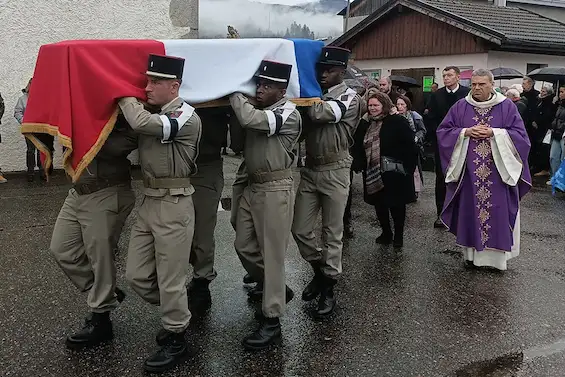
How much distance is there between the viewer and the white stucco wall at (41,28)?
995cm

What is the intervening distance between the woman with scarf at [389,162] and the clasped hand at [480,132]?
722mm

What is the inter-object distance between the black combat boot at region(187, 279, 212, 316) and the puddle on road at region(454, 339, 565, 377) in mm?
1831

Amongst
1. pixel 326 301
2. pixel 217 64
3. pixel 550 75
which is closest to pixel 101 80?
pixel 217 64

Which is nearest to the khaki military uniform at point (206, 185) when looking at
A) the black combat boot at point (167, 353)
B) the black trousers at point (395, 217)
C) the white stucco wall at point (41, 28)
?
the black combat boot at point (167, 353)

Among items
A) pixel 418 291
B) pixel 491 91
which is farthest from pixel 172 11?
pixel 418 291

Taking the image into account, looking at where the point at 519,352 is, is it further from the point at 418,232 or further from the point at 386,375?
the point at 418,232

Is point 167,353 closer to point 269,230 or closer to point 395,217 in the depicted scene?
point 269,230

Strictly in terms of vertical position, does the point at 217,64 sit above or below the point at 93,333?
above

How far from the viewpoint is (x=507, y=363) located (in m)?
3.72

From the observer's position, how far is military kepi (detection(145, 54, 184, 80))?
10.8 feet

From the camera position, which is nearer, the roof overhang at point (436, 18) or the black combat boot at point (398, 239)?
the black combat boot at point (398, 239)

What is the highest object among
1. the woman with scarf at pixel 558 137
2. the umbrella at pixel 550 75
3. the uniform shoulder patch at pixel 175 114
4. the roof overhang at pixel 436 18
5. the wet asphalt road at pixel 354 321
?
the roof overhang at pixel 436 18

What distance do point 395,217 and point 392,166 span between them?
1.75ft

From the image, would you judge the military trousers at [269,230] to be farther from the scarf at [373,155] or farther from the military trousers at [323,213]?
the scarf at [373,155]
